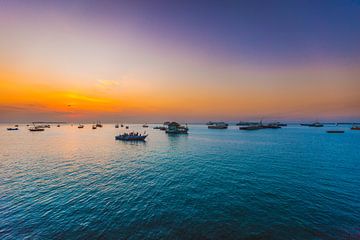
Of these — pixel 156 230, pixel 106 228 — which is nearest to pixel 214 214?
pixel 156 230

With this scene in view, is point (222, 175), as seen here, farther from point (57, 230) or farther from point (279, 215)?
point (57, 230)

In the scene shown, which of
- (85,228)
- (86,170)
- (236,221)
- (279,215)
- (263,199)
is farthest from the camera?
(86,170)

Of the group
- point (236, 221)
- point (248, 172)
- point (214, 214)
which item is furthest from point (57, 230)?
point (248, 172)

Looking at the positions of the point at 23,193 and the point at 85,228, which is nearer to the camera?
the point at 85,228

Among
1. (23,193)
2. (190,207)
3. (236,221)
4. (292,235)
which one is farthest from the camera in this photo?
(23,193)

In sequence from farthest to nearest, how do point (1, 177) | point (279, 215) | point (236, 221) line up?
point (1, 177), point (279, 215), point (236, 221)

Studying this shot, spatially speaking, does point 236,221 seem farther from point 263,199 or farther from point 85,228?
point 85,228

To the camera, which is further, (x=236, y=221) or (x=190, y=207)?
(x=190, y=207)

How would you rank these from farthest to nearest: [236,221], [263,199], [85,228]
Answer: [263,199] → [236,221] → [85,228]

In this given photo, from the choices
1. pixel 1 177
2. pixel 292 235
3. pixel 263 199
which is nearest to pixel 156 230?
pixel 292 235
